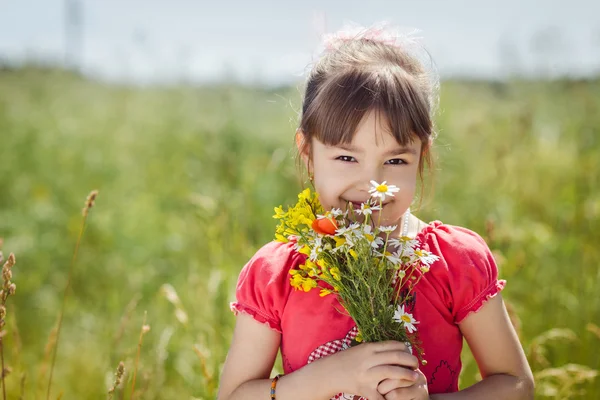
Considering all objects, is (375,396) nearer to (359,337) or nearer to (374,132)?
(359,337)

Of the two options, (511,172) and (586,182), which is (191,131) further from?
(586,182)

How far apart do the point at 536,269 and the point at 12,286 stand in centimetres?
239

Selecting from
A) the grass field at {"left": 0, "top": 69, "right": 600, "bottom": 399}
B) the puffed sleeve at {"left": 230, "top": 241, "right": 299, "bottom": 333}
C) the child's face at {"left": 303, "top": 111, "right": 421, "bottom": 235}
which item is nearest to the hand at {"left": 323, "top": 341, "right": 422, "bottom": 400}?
the puffed sleeve at {"left": 230, "top": 241, "right": 299, "bottom": 333}

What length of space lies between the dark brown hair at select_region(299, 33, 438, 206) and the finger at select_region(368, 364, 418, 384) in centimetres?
53

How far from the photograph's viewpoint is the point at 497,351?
60.6 inches

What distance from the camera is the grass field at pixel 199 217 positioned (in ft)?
8.09

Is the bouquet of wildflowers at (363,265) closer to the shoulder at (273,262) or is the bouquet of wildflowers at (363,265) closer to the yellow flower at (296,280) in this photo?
the yellow flower at (296,280)

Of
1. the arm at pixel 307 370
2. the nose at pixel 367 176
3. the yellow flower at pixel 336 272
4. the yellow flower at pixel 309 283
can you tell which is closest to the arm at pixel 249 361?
the arm at pixel 307 370

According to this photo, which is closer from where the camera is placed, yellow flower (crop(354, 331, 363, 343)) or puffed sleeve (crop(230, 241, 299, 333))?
yellow flower (crop(354, 331, 363, 343))

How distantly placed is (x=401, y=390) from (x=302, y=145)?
70 cm

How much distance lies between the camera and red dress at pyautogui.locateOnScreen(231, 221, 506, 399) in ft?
4.91

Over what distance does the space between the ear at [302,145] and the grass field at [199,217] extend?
329mm

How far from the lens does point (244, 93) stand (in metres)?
5.37

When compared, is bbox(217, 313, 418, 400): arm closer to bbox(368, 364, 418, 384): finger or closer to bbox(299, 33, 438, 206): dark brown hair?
bbox(368, 364, 418, 384): finger
